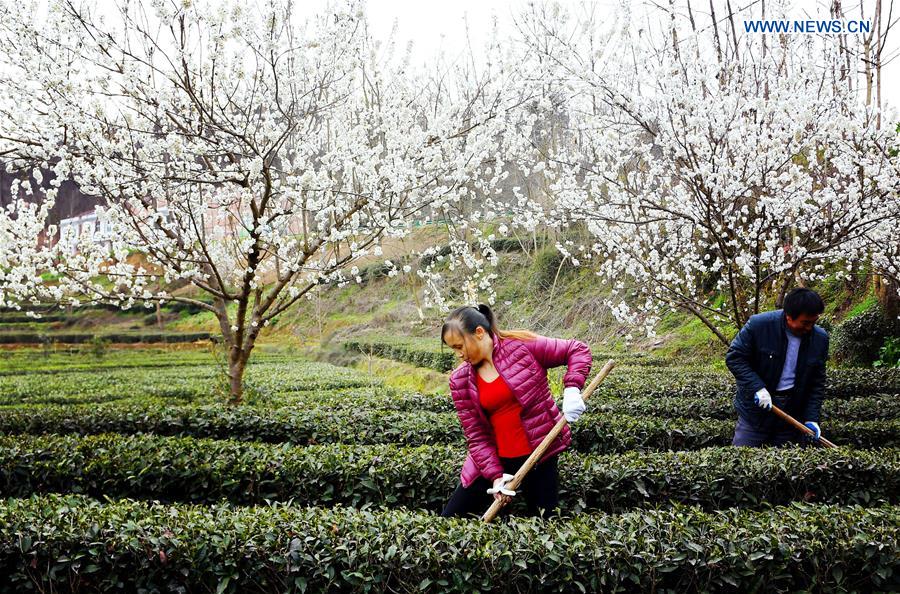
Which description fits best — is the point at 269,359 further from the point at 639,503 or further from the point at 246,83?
the point at 639,503

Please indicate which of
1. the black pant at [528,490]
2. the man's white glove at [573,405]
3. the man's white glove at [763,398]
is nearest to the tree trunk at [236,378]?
the black pant at [528,490]

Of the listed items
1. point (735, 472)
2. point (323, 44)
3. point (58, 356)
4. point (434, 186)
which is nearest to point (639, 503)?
point (735, 472)

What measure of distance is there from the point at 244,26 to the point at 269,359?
20273mm

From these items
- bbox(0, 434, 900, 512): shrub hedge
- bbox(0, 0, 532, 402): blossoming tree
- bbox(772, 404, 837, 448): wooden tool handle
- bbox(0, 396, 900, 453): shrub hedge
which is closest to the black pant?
bbox(0, 434, 900, 512): shrub hedge

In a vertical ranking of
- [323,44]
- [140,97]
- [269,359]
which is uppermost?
[323,44]

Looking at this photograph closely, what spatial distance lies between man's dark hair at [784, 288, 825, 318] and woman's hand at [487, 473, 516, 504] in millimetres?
2032

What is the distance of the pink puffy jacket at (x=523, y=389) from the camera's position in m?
3.27

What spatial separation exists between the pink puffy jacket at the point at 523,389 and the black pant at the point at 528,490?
0.06 metres

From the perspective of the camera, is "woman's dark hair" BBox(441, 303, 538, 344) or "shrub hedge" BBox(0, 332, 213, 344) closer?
"woman's dark hair" BBox(441, 303, 538, 344)

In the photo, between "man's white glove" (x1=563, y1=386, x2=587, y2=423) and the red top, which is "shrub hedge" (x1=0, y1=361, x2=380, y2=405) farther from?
"man's white glove" (x1=563, y1=386, x2=587, y2=423)

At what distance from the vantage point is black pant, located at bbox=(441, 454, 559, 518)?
3.36m

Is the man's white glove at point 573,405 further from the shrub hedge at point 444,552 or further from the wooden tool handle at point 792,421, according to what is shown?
the wooden tool handle at point 792,421

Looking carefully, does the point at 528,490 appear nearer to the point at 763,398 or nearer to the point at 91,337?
the point at 763,398

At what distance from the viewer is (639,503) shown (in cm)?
407
